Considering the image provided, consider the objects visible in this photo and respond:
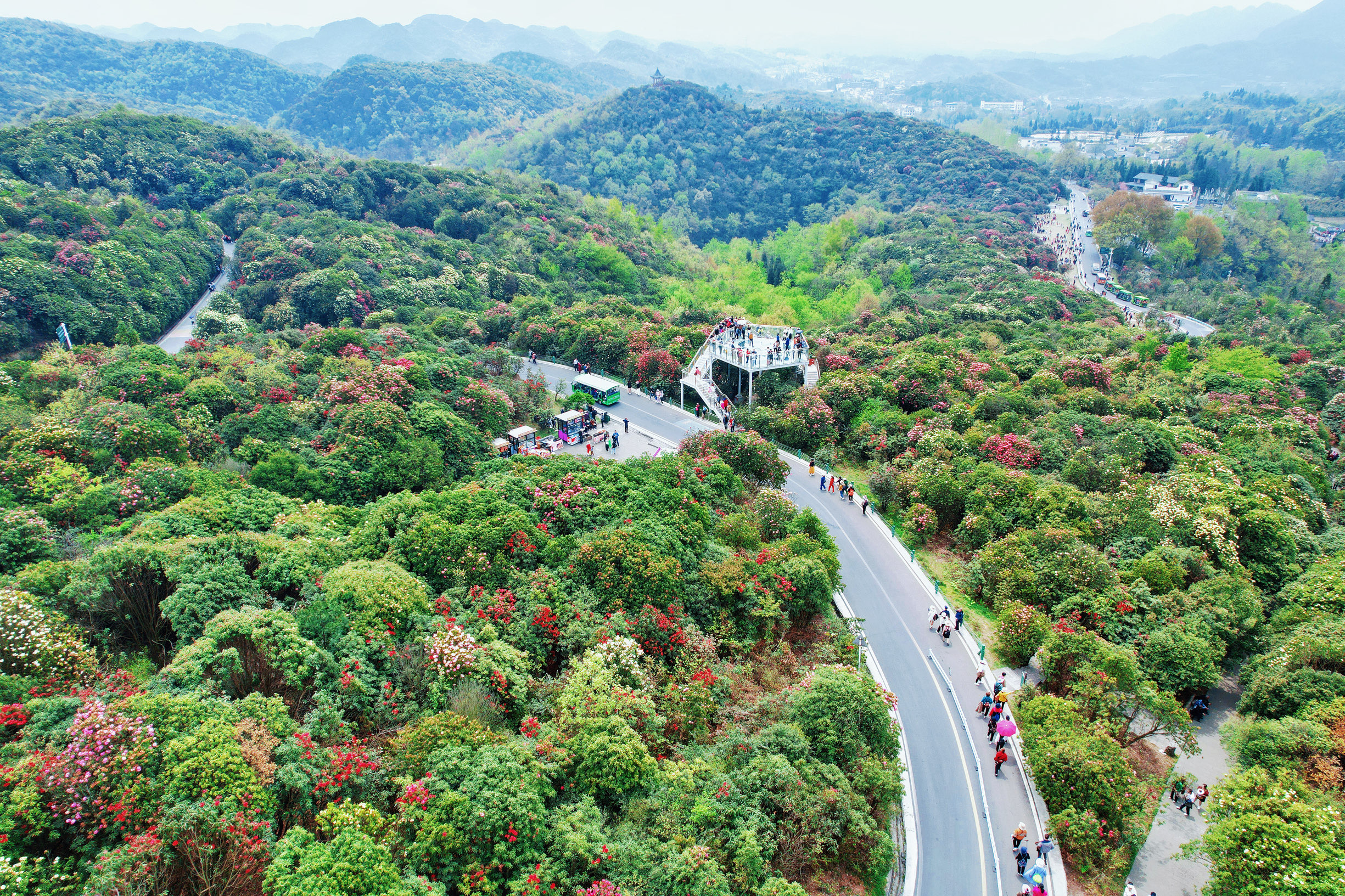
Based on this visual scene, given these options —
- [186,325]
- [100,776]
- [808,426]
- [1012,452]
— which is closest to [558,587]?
[100,776]

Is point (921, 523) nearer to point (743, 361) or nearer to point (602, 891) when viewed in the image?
point (743, 361)

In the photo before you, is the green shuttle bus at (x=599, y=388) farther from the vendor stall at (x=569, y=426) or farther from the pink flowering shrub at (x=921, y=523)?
the pink flowering shrub at (x=921, y=523)

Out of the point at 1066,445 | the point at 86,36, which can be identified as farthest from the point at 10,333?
the point at 86,36

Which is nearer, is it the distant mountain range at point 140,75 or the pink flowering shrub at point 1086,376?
the pink flowering shrub at point 1086,376

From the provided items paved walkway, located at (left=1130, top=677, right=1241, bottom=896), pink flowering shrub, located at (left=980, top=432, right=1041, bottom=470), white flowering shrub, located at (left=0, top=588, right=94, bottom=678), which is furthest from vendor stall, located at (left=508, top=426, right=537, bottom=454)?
paved walkway, located at (left=1130, top=677, right=1241, bottom=896)

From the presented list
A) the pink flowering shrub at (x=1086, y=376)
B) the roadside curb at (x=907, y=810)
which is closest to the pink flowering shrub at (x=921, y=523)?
the roadside curb at (x=907, y=810)

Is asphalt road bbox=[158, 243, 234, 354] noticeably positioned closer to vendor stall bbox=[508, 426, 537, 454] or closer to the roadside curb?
vendor stall bbox=[508, 426, 537, 454]

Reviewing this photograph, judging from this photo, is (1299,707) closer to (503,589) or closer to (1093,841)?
(1093,841)

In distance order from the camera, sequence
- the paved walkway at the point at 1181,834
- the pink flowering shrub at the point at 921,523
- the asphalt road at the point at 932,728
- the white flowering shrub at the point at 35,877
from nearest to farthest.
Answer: the white flowering shrub at the point at 35,877, the asphalt road at the point at 932,728, the paved walkway at the point at 1181,834, the pink flowering shrub at the point at 921,523
